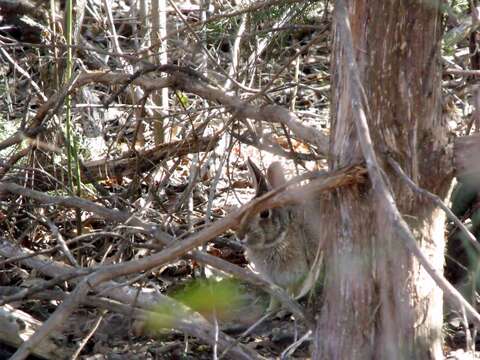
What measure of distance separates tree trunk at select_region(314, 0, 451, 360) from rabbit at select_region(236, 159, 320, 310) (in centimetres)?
148

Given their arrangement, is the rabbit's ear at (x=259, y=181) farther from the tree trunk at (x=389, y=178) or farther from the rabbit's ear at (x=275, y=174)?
the tree trunk at (x=389, y=178)

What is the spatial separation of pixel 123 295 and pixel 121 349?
359 millimetres

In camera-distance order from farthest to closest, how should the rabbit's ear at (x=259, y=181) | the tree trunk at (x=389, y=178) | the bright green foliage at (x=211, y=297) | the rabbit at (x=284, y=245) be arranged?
1. the rabbit at (x=284, y=245)
2. the bright green foliage at (x=211, y=297)
3. the rabbit's ear at (x=259, y=181)
4. the tree trunk at (x=389, y=178)

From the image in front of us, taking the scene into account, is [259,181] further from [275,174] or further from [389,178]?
[389,178]

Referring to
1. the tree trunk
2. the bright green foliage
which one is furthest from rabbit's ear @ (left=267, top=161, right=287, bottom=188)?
the tree trunk

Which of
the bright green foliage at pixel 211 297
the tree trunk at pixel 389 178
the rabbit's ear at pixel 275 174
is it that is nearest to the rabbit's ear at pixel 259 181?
the rabbit's ear at pixel 275 174

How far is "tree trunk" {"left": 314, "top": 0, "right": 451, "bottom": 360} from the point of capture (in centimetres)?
252

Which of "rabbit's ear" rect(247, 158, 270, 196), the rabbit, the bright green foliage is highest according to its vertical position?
"rabbit's ear" rect(247, 158, 270, 196)

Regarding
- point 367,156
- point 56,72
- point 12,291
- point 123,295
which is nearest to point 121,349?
point 123,295

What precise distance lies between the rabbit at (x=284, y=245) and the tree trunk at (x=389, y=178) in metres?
1.48

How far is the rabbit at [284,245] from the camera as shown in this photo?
4.15 meters

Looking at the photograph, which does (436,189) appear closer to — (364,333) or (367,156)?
(364,333)

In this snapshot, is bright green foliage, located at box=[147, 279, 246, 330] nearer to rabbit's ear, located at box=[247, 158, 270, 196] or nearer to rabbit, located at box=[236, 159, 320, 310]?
rabbit, located at box=[236, 159, 320, 310]

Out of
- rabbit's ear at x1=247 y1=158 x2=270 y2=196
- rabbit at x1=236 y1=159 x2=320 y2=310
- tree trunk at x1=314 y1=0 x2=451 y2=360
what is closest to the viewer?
tree trunk at x1=314 y1=0 x2=451 y2=360
